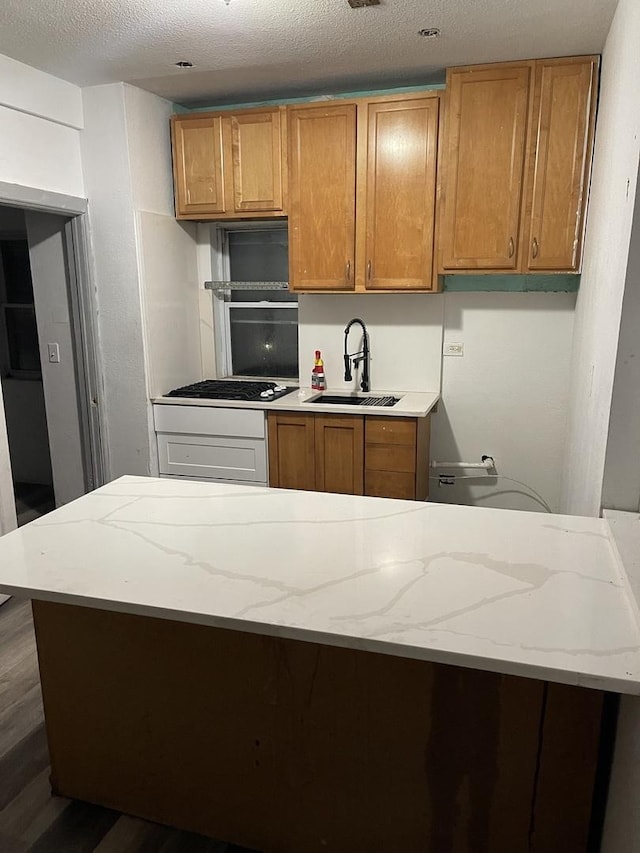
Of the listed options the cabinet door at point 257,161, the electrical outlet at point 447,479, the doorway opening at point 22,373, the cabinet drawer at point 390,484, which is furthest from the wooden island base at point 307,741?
the doorway opening at point 22,373

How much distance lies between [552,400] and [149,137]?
2745mm

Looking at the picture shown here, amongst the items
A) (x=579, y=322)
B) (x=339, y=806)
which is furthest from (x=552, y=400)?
(x=339, y=806)

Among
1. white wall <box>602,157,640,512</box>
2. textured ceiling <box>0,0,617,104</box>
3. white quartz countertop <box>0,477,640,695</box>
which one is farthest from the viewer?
textured ceiling <box>0,0,617,104</box>

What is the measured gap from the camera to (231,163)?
348 cm

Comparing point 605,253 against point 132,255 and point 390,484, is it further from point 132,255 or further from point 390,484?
point 132,255

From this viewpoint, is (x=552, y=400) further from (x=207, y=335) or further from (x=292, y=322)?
(x=207, y=335)

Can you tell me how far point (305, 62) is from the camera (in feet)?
9.77

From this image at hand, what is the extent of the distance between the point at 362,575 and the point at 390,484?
1.96 metres

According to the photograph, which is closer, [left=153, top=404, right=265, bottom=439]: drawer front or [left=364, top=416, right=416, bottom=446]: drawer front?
[left=364, top=416, right=416, bottom=446]: drawer front

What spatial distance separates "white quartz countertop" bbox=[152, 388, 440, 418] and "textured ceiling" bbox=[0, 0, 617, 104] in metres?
1.70

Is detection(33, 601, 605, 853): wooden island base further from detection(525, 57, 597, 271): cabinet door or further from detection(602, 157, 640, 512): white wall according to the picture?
detection(525, 57, 597, 271): cabinet door

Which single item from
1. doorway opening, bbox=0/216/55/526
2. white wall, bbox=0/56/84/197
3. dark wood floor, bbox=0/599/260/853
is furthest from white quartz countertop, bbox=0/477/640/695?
doorway opening, bbox=0/216/55/526

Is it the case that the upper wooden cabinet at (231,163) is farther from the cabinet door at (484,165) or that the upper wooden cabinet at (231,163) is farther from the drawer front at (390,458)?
the drawer front at (390,458)

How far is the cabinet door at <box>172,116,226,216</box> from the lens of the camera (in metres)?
3.48
